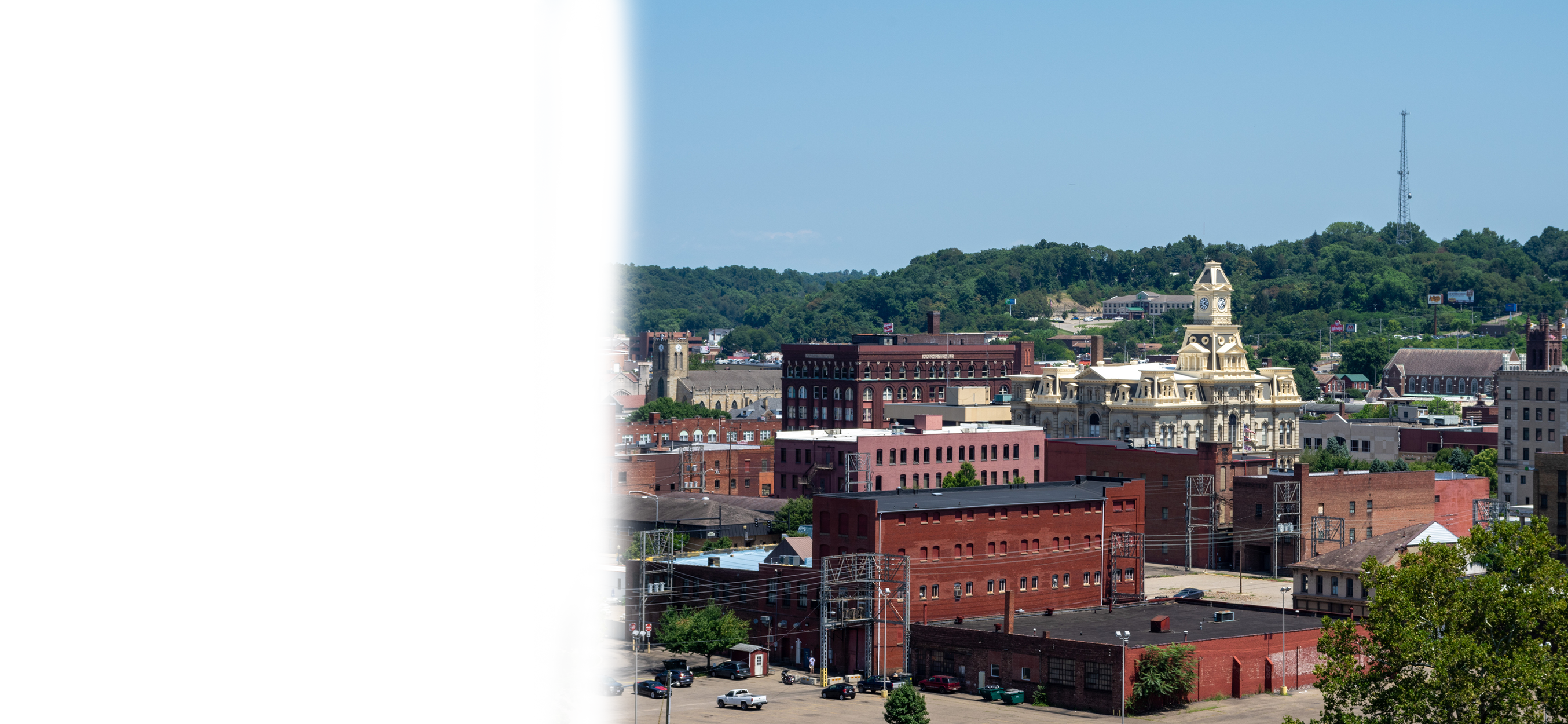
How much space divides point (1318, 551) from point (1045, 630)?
3688cm

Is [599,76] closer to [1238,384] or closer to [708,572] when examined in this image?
[708,572]

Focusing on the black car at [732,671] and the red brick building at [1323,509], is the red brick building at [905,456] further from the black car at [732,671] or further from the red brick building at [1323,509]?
the black car at [732,671]

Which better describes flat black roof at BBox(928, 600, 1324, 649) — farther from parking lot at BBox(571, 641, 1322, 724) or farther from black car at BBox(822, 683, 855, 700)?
black car at BBox(822, 683, 855, 700)

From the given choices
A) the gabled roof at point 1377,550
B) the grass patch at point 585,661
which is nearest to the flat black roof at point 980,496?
the gabled roof at point 1377,550

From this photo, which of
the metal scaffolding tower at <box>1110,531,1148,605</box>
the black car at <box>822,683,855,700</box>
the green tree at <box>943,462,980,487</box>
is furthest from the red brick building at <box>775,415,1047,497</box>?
the black car at <box>822,683,855,700</box>

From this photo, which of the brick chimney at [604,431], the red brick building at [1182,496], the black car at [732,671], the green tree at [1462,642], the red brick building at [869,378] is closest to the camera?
the green tree at [1462,642]

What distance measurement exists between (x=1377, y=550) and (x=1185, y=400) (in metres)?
59.1

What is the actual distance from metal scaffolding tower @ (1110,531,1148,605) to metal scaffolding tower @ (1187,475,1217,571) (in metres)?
22.1

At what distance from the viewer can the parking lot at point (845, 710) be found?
6600 cm

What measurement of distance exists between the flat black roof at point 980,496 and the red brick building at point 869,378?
67.4m

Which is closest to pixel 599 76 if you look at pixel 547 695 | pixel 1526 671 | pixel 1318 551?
pixel 547 695

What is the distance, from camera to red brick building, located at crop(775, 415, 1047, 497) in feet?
381

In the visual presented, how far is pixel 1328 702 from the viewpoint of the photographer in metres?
43.3

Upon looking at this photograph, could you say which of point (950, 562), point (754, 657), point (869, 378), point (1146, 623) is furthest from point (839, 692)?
point (869, 378)
